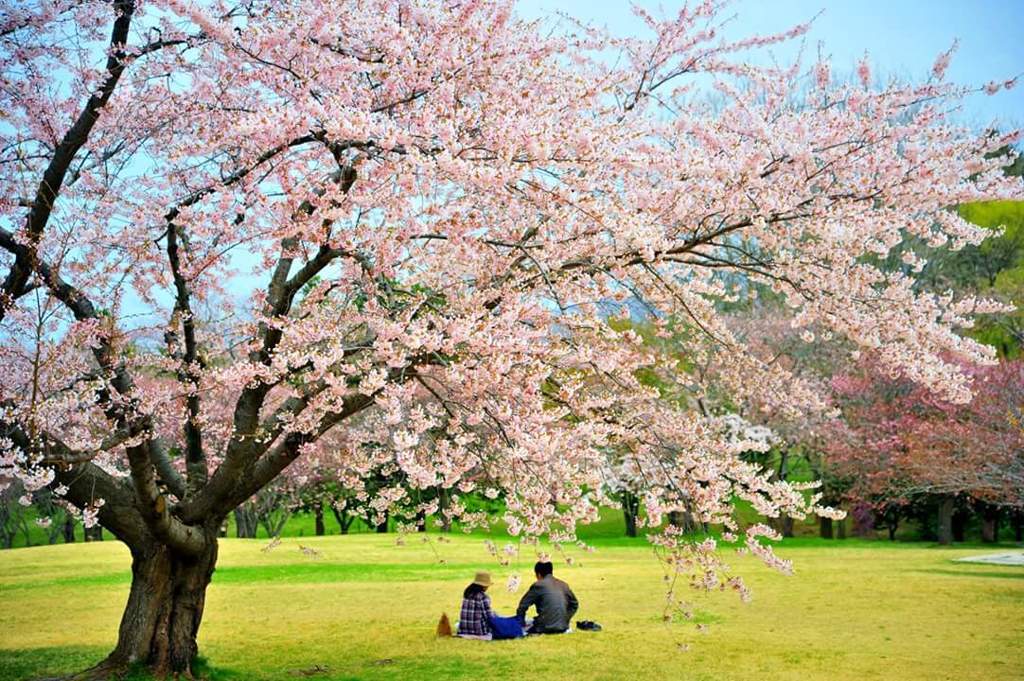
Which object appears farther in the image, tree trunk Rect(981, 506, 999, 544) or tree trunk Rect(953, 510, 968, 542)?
tree trunk Rect(953, 510, 968, 542)

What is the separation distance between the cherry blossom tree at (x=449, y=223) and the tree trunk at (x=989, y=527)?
26.1m

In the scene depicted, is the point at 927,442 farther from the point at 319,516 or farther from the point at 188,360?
the point at 319,516

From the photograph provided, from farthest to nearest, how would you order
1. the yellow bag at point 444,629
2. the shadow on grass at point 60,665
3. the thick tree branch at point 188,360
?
the yellow bag at point 444,629 → the shadow on grass at point 60,665 → the thick tree branch at point 188,360

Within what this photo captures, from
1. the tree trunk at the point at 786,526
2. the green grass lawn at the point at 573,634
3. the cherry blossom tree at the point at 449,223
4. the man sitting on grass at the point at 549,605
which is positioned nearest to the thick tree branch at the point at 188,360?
the cherry blossom tree at the point at 449,223

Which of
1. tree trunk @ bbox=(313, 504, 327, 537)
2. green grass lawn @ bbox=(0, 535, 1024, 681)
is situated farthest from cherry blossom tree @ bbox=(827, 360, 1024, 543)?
tree trunk @ bbox=(313, 504, 327, 537)

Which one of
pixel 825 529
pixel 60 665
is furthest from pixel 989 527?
pixel 60 665

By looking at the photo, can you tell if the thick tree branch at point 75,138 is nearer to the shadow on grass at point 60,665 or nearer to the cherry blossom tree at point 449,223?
the cherry blossom tree at point 449,223

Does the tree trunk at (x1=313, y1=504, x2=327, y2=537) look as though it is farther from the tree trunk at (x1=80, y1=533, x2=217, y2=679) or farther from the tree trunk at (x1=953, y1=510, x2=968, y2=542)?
the tree trunk at (x1=80, y1=533, x2=217, y2=679)

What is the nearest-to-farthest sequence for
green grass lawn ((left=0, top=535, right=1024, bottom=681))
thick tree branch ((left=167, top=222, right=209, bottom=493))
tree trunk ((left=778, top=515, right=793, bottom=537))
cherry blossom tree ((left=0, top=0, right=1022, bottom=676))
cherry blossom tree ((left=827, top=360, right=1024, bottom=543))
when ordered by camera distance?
cherry blossom tree ((left=0, top=0, right=1022, bottom=676)) → thick tree branch ((left=167, top=222, right=209, bottom=493)) → green grass lawn ((left=0, top=535, right=1024, bottom=681)) → cherry blossom tree ((left=827, top=360, right=1024, bottom=543)) → tree trunk ((left=778, top=515, right=793, bottom=537))

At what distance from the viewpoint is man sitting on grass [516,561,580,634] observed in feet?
36.3

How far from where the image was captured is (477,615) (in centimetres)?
1109

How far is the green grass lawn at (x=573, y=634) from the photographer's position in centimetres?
948

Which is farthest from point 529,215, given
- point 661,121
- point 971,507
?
point 971,507

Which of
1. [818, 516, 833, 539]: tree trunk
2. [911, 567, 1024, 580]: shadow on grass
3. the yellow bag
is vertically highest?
[818, 516, 833, 539]: tree trunk
